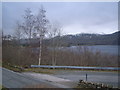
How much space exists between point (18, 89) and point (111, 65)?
41.9ft

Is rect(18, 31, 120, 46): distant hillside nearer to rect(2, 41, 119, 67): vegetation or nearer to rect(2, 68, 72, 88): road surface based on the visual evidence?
rect(2, 41, 119, 67): vegetation

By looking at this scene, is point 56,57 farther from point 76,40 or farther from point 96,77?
point 96,77

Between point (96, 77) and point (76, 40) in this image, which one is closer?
point (96, 77)

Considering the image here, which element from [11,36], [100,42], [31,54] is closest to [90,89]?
[100,42]

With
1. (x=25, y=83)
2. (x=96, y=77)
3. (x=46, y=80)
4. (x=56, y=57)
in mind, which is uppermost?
(x=56, y=57)

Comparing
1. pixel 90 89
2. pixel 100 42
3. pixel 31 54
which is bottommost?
pixel 90 89

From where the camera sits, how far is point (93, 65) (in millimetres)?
20266

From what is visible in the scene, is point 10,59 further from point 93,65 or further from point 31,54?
point 93,65

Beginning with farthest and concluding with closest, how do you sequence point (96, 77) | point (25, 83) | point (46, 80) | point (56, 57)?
point (56, 57)
point (96, 77)
point (46, 80)
point (25, 83)

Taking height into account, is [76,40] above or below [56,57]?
above

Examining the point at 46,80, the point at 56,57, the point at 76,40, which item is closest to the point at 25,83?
the point at 46,80

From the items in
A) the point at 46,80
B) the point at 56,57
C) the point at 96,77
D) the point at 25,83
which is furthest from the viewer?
the point at 56,57

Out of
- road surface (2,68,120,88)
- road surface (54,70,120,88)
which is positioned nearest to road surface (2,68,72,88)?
road surface (2,68,120,88)

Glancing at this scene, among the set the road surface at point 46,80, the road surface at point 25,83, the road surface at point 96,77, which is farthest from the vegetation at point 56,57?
the road surface at point 25,83
